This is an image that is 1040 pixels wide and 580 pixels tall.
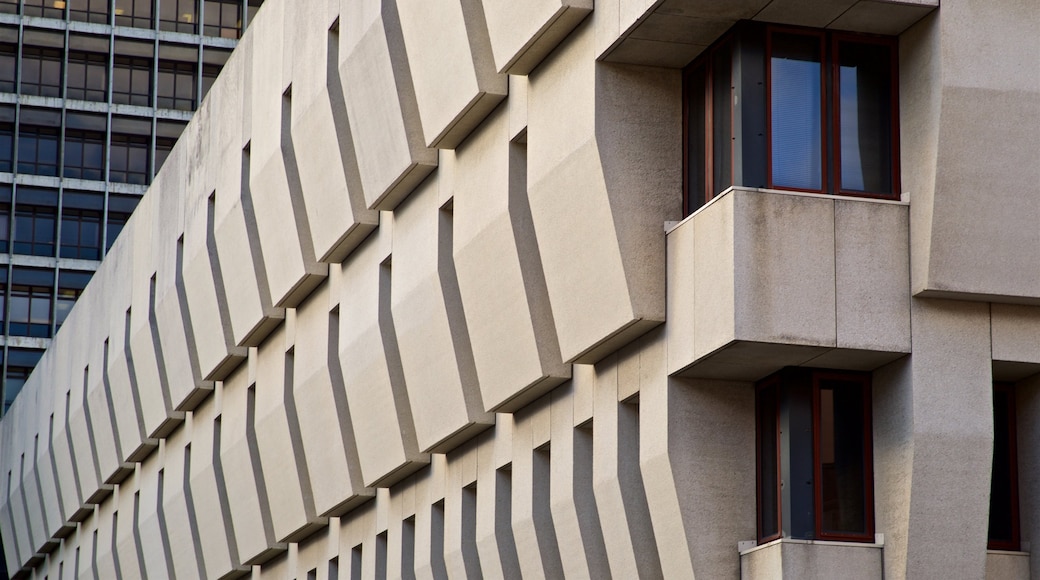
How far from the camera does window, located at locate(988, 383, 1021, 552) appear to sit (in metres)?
21.5

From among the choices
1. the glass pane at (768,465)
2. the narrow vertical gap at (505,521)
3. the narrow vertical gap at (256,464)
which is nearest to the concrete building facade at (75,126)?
the narrow vertical gap at (256,464)

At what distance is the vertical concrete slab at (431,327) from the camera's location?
93.0ft

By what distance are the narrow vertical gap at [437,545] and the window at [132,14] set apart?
61834 mm

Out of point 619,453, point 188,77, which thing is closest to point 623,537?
point 619,453

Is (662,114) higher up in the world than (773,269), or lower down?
higher up

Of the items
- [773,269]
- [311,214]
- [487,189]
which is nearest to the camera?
[773,269]

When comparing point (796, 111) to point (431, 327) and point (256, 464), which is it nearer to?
point (431, 327)

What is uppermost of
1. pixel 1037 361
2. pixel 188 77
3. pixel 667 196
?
pixel 188 77

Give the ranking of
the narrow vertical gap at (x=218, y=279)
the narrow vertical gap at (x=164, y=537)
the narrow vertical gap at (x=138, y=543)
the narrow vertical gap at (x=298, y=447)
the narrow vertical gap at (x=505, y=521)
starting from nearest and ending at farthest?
the narrow vertical gap at (x=505, y=521) < the narrow vertical gap at (x=298, y=447) < the narrow vertical gap at (x=218, y=279) < the narrow vertical gap at (x=164, y=537) < the narrow vertical gap at (x=138, y=543)

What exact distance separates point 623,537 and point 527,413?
4.11 metres

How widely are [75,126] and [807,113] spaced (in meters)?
69.6

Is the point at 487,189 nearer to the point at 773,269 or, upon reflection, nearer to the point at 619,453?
the point at 619,453

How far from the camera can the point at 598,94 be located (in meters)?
22.6

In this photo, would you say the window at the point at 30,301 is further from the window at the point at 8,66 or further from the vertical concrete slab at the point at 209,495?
the vertical concrete slab at the point at 209,495
